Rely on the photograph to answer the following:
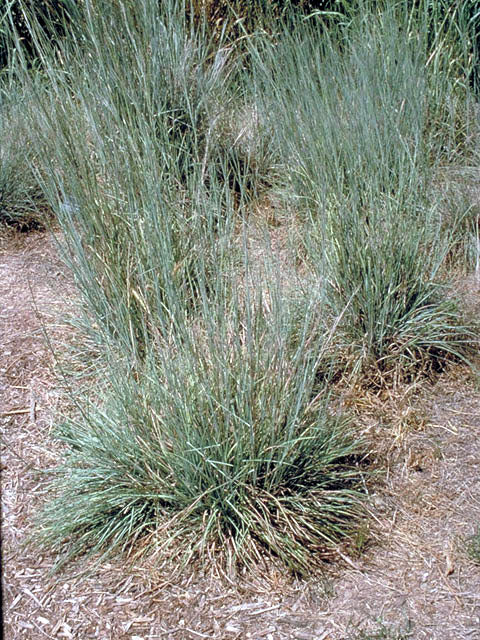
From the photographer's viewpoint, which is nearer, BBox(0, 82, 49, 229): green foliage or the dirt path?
the dirt path

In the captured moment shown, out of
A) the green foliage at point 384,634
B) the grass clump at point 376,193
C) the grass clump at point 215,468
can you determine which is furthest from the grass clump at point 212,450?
the grass clump at point 376,193

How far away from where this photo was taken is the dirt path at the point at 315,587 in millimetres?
2283

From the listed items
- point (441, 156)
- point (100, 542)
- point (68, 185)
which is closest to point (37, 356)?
point (68, 185)

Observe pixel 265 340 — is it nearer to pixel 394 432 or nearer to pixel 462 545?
pixel 394 432

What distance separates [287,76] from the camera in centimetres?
461

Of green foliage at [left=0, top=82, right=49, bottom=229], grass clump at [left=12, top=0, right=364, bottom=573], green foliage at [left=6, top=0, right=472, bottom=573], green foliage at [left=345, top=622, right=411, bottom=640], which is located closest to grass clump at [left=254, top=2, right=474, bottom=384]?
green foliage at [left=6, top=0, right=472, bottom=573]

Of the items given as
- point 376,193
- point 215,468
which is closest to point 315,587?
point 215,468

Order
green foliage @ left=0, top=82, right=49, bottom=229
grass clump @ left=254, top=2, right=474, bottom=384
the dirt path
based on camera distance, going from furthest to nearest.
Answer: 1. green foliage @ left=0, top=82, right=49, bottom=229
2. grass clump @ left=254, top=2, right=474, bottom=384
3. the dirt path

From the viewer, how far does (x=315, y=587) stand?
2.41 meters

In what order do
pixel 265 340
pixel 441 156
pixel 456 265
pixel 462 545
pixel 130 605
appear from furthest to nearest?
pixel 441 156, pixel 456 265, pixel 265 340, pixel 462 545, pixel 130 605

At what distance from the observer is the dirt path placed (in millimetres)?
2283

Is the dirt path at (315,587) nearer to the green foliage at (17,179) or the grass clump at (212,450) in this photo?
the grass clump at (212,450)

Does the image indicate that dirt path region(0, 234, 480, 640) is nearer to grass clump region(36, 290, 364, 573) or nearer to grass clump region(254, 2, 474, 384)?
grass clump region(36, 290, 364, 573)

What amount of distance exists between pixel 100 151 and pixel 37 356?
103cm
